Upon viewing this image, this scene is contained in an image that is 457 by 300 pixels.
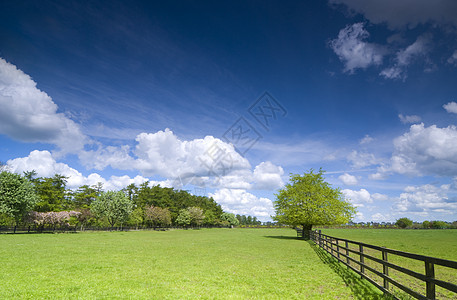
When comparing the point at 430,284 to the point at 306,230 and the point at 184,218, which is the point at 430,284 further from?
the point at 184,218

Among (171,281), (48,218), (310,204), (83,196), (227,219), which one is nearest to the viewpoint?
(171,281)

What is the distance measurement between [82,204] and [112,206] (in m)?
23.0

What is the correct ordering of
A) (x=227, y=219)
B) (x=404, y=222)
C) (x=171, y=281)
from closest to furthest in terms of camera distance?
(x=171, y=281), (x=227, y=219), (x=404, y=222)

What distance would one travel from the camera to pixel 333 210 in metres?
35.2

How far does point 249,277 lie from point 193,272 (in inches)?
103

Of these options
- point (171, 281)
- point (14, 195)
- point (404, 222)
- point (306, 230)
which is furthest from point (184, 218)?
point (404, 222)

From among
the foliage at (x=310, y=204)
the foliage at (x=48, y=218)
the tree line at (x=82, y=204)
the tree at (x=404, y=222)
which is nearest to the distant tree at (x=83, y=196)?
→ the tree line at (x=82, y=204)

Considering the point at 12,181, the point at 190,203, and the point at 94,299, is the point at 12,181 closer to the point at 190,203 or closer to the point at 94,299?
the point at 94,299

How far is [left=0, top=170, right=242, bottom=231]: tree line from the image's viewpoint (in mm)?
41656

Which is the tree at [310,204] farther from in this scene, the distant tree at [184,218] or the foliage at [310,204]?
the distant tree at [184,218]

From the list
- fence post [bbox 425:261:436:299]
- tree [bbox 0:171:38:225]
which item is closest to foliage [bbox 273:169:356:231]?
fence post [bbox 425:261:436:299]

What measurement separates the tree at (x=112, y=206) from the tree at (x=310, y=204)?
44.5 metres

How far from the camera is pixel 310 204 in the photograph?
35.1 metres

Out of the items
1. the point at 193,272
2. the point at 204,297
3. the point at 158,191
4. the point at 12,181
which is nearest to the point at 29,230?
the point at 12,181
